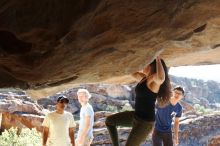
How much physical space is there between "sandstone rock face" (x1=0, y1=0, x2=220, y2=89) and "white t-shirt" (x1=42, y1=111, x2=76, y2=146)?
1588 mm

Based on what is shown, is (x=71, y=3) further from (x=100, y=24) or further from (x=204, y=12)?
(x=204, y=12)

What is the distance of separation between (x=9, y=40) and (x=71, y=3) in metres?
0.96

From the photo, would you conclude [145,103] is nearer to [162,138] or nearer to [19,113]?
A: [162,138]

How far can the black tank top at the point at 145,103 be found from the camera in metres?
5.40

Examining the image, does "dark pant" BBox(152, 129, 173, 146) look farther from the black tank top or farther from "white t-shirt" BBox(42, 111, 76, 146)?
the black tank top

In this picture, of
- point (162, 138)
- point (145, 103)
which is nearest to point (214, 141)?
point (162, 138)

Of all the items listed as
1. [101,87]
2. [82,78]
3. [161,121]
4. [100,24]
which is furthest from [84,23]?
[101,87]

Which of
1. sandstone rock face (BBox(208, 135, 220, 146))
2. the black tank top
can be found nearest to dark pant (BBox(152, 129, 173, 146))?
the black tank top

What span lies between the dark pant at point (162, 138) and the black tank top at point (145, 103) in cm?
249

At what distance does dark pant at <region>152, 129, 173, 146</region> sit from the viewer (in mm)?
7820

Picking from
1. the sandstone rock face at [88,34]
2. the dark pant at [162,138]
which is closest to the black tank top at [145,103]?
the sandstone rock face at [88,34]

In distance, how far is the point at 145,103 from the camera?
17.9 feet

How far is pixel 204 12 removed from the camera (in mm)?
5059

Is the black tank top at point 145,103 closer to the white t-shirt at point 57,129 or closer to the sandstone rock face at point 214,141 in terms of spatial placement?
the white t-shirt at point 57,129
